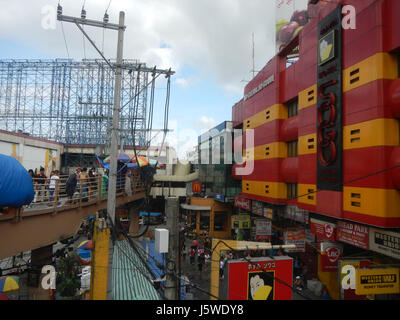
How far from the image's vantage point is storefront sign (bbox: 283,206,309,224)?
16.5 m

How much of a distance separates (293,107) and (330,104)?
20.0ft

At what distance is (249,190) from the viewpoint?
23.9m

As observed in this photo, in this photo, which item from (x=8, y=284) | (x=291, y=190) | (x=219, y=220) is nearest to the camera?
(x=8, y=284)

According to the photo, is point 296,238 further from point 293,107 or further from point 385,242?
point 293,107

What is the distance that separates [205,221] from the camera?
32.2 meters

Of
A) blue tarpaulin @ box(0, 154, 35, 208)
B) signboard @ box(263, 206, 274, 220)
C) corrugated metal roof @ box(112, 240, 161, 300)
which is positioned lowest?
corrugated metal roof @ box(112, 240, 161, 300)

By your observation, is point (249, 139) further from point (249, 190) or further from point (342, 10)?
point (342, 10)

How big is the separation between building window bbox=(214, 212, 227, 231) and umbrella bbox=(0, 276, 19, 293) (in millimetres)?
21862

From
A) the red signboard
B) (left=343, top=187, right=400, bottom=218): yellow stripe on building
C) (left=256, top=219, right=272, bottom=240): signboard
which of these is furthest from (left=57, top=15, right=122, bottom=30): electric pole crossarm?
the red signboard

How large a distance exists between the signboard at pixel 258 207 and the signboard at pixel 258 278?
12.7 meters

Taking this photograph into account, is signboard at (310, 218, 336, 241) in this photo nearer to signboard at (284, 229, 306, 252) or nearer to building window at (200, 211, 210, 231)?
signboard at (284, 229, 306, 252)

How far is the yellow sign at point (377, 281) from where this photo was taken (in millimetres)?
8578

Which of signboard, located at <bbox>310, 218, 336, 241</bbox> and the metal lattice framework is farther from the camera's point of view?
the metal lattice framework

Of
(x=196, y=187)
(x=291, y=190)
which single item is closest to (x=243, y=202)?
(x=291, y=190)
